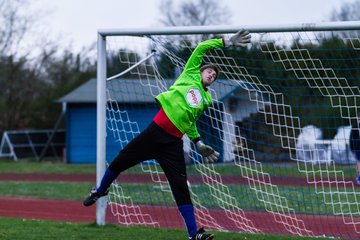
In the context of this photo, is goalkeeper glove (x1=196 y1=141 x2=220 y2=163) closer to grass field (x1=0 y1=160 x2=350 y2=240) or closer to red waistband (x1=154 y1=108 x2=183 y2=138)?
red waistband (x1=154 y1=108 x2=183 y2=138)

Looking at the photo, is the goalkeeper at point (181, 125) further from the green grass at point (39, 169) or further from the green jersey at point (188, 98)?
the green grass at point (39, 169)

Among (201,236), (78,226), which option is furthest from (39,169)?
(201,236)

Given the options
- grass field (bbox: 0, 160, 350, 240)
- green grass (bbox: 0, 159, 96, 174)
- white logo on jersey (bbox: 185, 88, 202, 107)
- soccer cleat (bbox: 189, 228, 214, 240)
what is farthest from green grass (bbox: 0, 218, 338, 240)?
green grass (bbox: 0, 159, 96, 174)

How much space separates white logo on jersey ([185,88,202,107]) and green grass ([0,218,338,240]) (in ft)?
6.67

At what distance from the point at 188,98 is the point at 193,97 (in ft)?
0.21

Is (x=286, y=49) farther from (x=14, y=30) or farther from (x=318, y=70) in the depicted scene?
(x=14, y=30)

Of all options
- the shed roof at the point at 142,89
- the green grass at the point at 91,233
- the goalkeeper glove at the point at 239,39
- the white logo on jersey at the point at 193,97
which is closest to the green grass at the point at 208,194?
the green grass at the point at 91,233

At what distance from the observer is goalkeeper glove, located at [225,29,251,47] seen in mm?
8570

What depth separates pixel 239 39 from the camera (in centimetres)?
860

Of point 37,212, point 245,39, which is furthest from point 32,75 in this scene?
point 245,39

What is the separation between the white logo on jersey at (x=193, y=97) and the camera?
27.3 ft

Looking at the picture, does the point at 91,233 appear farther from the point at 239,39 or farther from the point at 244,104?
the point at 244,104

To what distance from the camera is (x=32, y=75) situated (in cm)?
3909

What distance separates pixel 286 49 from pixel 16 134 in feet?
82.9
